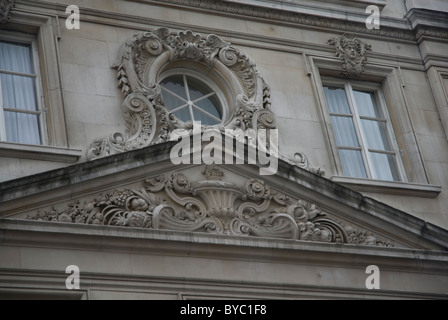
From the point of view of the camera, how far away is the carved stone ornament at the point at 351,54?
16703mm

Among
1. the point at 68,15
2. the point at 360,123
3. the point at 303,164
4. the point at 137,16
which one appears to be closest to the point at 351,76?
the point at 360,123

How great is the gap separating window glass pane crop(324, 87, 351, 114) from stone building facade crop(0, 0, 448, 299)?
46 mm

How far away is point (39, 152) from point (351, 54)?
554 centimetres

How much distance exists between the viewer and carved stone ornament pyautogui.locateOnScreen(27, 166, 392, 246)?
1327 cm

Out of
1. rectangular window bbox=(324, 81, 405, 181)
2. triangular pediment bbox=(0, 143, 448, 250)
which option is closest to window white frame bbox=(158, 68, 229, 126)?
triangular pediment bbox=(0, 143, 448, 250)

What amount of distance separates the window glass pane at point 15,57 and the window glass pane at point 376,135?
16.9ft

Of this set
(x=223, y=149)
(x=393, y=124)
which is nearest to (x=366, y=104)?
(x=393, y=124)

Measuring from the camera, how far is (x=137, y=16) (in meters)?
15.6

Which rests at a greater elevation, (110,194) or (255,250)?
(110,194)

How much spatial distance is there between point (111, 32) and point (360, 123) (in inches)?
159

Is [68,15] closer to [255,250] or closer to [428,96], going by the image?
[255,250]
